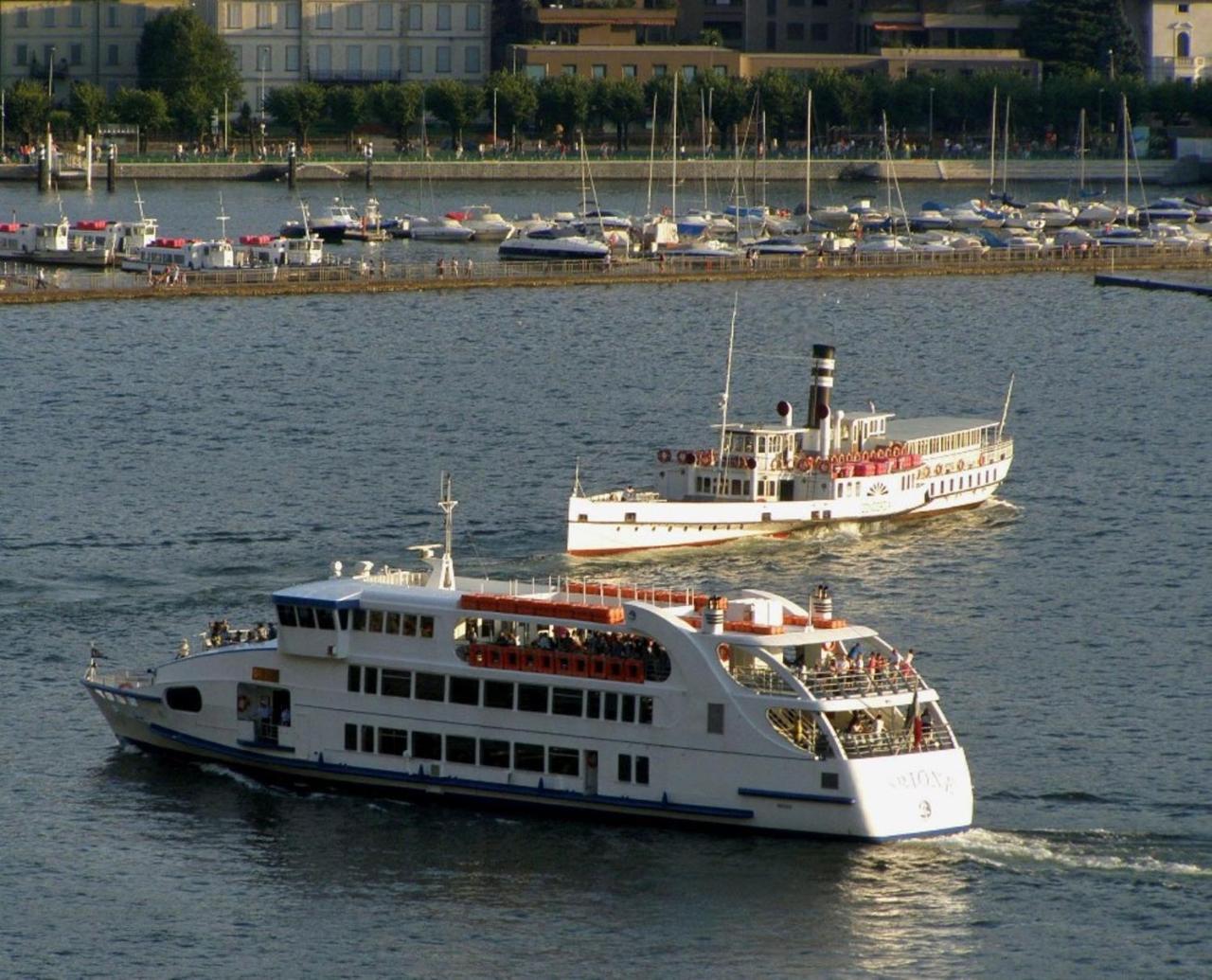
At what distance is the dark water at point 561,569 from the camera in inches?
1849

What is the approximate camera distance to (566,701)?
168 feet

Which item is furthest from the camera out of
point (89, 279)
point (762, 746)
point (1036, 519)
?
point (89, 279)

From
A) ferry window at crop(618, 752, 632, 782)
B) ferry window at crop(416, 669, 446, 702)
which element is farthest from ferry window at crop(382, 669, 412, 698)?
ferry window at crop(618, 752, 632, 782)

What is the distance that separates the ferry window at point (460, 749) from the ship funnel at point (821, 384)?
113 feet

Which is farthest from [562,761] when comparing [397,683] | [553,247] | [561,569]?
[553,247]

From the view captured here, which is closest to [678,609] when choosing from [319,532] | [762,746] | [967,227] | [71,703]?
[762,746]

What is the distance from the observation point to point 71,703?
5975 centimetres

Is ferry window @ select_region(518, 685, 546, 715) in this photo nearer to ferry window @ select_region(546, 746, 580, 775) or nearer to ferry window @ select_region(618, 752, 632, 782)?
ferry window @ select_region(546, 746, 580, 775)

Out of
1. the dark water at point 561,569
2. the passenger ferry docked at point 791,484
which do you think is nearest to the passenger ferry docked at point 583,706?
the dark water at point 561,569

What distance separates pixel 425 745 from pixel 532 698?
8.24 feet

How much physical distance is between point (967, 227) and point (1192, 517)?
10253 cm

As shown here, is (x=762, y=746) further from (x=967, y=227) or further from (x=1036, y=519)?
(x=967, y=227)

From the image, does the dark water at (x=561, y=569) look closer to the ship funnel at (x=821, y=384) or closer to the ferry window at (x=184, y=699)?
the ferry window at (x=184, y=699)

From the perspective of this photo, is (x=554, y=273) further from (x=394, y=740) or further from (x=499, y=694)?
(x=499, y=694)
